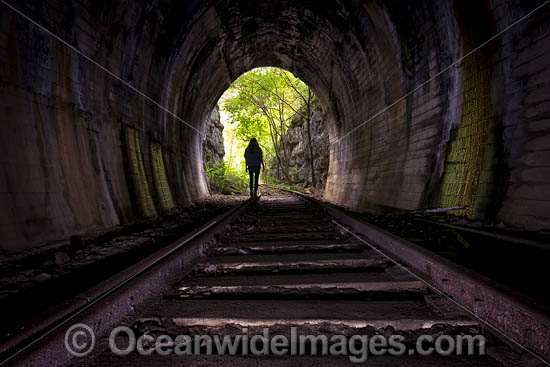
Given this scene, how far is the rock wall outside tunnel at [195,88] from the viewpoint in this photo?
2.67 m

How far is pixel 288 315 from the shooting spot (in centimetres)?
123

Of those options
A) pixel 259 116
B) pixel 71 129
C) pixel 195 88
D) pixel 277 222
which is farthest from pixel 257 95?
pixel 71 129

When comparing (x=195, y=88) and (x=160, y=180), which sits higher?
(x=195, y=88)

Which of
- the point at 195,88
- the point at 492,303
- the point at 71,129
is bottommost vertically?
the point at 492,303

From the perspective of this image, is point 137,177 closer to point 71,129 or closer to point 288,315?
point 71,129

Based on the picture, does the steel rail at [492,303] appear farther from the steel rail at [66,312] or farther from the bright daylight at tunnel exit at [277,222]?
the steel rail at [66,312]

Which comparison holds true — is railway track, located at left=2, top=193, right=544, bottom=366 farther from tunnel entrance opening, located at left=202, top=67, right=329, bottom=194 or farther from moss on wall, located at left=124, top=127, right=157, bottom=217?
tunnel entrance opening, located at left=202, top=67, right=329, bottom=194

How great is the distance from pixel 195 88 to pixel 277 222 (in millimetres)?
5480

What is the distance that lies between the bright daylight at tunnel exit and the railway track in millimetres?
10

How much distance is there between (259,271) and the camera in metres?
1.86

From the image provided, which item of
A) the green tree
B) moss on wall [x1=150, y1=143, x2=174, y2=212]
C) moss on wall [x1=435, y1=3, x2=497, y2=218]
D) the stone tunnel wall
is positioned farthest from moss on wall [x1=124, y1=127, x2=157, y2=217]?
the green tree

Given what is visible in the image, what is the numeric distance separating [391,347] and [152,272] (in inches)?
54.3

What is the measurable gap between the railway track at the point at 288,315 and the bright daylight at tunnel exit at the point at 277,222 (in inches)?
0.4

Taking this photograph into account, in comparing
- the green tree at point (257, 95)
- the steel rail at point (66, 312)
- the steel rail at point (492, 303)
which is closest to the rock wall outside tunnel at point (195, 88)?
the steel rail at point (66, 312)
